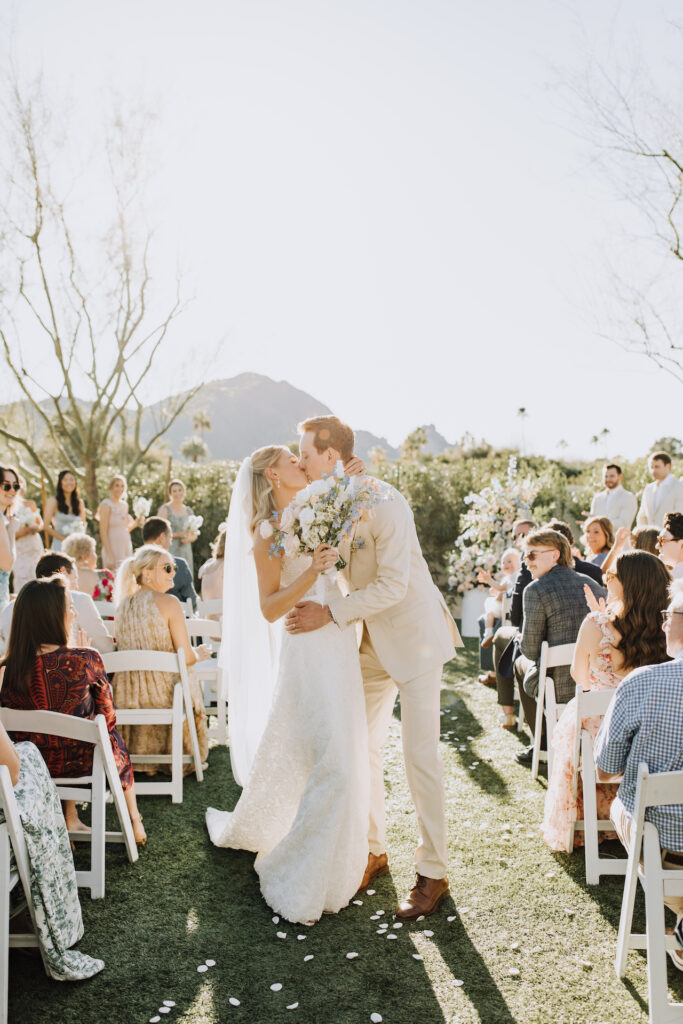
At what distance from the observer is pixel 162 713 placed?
16.9ft

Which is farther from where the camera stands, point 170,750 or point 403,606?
point 170,750

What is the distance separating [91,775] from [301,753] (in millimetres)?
1124

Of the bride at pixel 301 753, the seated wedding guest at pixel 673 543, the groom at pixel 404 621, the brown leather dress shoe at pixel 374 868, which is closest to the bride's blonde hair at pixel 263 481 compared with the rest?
the bride at pixel 301 753

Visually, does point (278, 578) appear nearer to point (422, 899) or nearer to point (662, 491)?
point (422, 899)

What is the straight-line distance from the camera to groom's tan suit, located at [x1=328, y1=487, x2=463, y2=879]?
3.80m

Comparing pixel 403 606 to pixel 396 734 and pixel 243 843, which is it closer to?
pixel 243 843

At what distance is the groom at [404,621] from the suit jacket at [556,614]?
1599 mm

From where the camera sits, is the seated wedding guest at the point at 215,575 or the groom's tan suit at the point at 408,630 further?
the seated wedding guest at the point at 215,575

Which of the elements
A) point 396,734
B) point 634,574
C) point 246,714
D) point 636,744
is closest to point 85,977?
point 246,714

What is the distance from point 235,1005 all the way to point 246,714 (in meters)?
1.84

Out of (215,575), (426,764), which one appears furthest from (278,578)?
(215,575)

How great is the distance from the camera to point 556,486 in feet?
50.3

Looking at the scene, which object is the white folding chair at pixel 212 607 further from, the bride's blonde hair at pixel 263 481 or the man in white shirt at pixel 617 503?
the man in white shirt at pixel 617 503

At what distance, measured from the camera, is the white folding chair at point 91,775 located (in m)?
3.67
